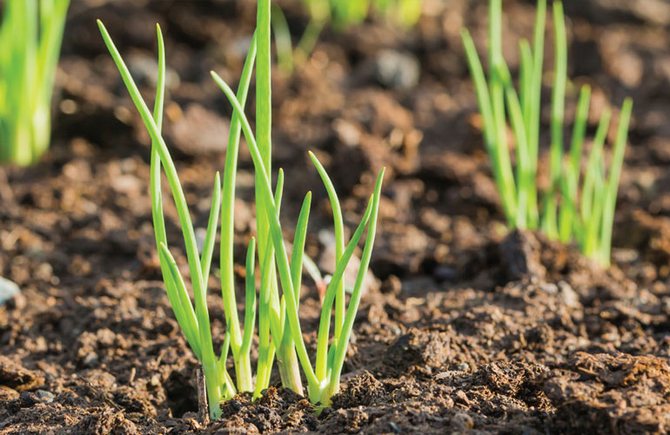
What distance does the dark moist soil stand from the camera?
1.57 meters

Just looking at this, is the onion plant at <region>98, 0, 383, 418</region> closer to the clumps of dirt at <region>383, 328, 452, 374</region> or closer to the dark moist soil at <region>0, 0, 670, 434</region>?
the dark moist soil at <region>0, 0, 670, 434</region>

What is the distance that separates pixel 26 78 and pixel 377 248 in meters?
1.23

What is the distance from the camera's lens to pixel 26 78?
2865 millimetres

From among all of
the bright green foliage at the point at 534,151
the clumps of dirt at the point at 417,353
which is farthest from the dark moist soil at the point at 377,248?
the bright green foliage at the point at 534,151

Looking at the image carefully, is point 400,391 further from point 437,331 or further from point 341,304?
point 437,331

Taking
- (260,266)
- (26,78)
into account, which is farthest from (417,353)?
(26,78)

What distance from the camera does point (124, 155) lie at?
10.2ft

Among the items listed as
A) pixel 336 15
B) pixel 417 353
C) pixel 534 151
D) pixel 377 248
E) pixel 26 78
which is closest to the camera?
pixel 417 353

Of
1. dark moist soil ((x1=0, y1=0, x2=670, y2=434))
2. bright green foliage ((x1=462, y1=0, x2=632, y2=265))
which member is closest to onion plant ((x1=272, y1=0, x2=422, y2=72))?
dark moist soil ((x1=0, y1=0, x2=670, y2=434))

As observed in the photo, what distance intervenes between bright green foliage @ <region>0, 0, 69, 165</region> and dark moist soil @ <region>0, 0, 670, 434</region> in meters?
0.09

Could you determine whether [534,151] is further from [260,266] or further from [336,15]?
[336,15]

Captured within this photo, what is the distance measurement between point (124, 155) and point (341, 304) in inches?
66.8

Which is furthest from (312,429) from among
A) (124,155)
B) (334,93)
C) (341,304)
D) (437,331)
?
(334,93)

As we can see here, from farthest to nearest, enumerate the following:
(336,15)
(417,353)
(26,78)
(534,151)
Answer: (336,15)
(26,78)
(534,151)
(417,353)
